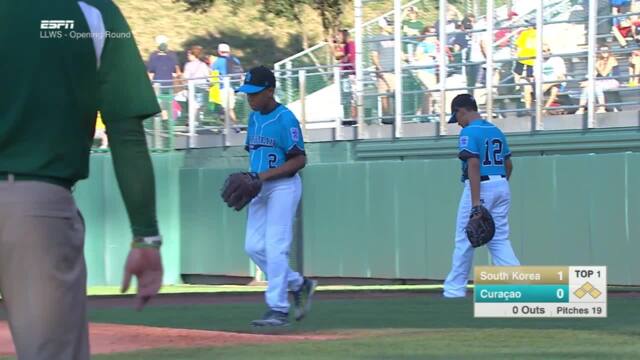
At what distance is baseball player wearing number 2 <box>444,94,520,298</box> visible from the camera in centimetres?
1216

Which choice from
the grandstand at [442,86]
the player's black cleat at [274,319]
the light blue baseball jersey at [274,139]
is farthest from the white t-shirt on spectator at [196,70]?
the player's black cleat at [274,319]

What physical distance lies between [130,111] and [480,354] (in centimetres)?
482

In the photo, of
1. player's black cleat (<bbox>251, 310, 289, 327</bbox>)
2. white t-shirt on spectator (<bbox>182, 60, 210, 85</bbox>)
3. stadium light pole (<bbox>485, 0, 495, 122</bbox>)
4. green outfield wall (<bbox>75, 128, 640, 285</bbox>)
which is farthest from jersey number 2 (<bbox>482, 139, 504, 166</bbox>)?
white t-shirt on spectator (<bbox>182, 60, 210, 85</bbox>)

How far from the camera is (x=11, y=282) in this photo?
3.80 meters

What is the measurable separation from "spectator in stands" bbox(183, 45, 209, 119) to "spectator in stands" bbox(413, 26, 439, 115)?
370cm

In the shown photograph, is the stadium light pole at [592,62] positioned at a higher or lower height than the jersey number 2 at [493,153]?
higher

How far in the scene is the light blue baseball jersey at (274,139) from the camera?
10180mm

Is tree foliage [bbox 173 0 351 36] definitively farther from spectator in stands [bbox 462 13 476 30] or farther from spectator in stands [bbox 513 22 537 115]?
spectator in stands [bbox 513 22 537 115]

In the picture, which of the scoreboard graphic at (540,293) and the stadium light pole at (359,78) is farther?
the stadium light pole at (359,78)

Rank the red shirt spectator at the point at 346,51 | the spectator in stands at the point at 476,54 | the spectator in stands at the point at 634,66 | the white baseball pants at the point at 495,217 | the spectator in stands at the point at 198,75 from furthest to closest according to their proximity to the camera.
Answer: the spectator in stands at the point at 198,75 < the red shirt spectator at the point at 346,51 < the spectator in stands at the point at 476,54 < the spectator in stands at the point at 634,66 < the white baseball pants at the point at 495,217

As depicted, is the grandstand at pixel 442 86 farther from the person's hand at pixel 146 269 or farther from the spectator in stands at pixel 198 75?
the person's hand at pixel 146 269

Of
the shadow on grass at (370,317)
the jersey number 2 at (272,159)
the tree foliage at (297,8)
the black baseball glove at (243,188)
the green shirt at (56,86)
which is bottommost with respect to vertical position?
the shadow on grass at (370,317)

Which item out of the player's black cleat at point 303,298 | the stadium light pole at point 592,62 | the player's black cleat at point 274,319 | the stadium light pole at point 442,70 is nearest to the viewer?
the player's black cleat at point 274,319

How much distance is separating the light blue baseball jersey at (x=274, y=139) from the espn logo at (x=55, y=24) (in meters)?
6.28
